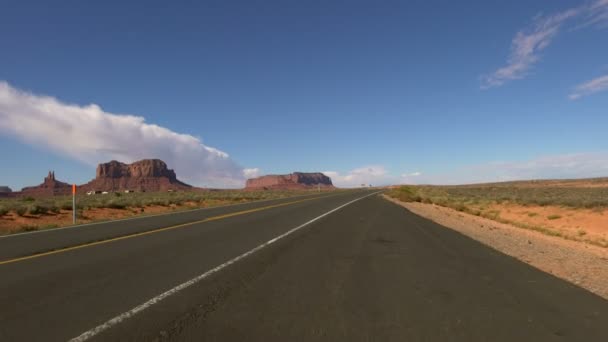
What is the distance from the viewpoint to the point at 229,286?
18.5 ft

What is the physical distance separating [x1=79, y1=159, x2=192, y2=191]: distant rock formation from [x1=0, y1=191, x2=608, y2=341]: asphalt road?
6655 inches

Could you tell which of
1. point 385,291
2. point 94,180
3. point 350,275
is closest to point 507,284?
point 385,291

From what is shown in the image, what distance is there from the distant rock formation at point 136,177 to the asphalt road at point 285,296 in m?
169

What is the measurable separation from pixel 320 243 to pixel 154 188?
6888 inches

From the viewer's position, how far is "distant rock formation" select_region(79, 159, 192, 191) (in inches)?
6688

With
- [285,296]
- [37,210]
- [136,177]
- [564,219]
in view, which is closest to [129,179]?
[136,177]

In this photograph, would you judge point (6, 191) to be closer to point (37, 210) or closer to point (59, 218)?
point (37, 210)

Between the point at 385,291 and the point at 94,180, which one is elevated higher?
the point at 94,180

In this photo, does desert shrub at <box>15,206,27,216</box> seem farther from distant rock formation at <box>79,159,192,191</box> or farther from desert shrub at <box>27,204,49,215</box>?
distant rock formation at <box>79,159,192,191</box>

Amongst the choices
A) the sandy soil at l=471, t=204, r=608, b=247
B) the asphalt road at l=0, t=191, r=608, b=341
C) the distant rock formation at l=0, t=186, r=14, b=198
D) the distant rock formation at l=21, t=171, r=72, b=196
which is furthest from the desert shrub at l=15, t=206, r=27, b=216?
the distant rock formation at l=21, t=171, r=72, b=196

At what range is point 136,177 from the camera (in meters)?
182

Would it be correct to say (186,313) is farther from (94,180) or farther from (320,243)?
(94,180)

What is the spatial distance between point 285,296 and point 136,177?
194691mm

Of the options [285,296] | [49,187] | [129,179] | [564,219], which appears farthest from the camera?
[129,179]
